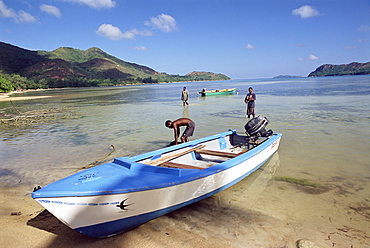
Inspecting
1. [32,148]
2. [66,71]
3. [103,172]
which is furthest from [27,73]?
[103,172]

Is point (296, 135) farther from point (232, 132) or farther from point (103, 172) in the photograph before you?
point (103, 172)

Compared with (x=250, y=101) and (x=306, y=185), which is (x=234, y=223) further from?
(x=250, y=101)

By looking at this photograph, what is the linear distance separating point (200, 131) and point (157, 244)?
8.63 meters

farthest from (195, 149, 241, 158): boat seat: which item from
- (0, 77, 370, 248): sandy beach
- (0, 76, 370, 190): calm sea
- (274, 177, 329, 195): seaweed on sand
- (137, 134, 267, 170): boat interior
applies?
(0, 76, 370, 190): calm sea

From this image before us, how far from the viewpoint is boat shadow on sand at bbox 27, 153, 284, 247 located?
3.86 metres

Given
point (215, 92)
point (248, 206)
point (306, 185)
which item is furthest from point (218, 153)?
point (215, 92)

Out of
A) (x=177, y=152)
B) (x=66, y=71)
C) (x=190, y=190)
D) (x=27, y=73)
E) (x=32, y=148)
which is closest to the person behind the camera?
(x=190, y=190)

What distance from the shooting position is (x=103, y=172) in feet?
14.1

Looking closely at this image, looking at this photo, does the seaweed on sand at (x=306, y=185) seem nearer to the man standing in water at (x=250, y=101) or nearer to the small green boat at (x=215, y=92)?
the man standing in water at (x=250, y=101)

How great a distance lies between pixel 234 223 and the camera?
431 centimetres

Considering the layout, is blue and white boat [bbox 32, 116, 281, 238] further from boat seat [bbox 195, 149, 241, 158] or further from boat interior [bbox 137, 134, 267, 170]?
boat seat [bbox 195, 149, 241, 158]

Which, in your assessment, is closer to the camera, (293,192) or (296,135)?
(293,192)

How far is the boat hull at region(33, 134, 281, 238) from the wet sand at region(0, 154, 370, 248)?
0.79ft

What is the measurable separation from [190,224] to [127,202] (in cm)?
123
